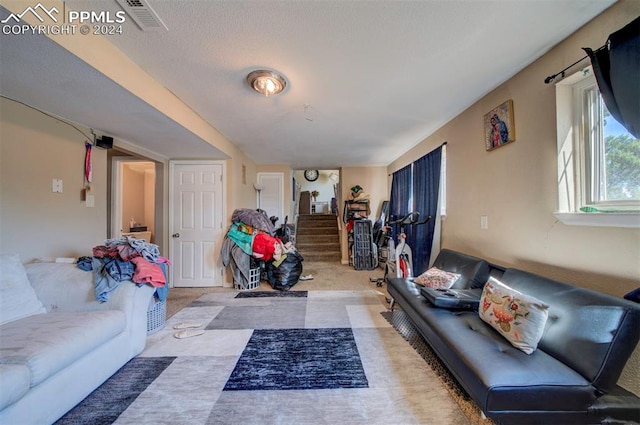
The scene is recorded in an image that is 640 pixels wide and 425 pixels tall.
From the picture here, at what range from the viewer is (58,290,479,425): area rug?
1311 mm

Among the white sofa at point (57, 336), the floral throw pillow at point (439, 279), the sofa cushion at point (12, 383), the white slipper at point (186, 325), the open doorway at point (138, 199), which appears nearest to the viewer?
the sofa cushion at point (12, 383)

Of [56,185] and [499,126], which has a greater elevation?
[499,126]

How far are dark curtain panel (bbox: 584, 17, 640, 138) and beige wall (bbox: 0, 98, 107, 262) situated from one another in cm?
404

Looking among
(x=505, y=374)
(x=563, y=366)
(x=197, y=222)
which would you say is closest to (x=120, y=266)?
(x=197, y=222)

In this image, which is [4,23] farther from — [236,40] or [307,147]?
[307,147]

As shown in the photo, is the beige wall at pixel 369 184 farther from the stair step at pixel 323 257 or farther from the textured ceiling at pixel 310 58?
the textured ceiling at pixel 310 58

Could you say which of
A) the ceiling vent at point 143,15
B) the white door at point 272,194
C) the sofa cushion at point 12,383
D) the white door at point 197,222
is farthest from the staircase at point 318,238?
the ceiling vent at point 143,15

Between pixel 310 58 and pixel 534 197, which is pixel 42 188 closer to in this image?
pixel 310 58

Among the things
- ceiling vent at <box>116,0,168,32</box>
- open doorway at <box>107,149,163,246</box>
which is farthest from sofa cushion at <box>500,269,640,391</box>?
open doorway at <box>107,149,163,246</box>

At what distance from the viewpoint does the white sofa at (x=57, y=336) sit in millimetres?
1107

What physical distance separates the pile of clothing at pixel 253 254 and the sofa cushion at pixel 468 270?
2275 mm

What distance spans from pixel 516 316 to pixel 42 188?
149 inches

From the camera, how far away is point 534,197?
1777 millimetres

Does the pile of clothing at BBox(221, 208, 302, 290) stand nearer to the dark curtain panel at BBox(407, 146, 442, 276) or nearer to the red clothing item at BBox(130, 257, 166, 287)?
the red clothing item at BBox(130, 257, 166, 287)
